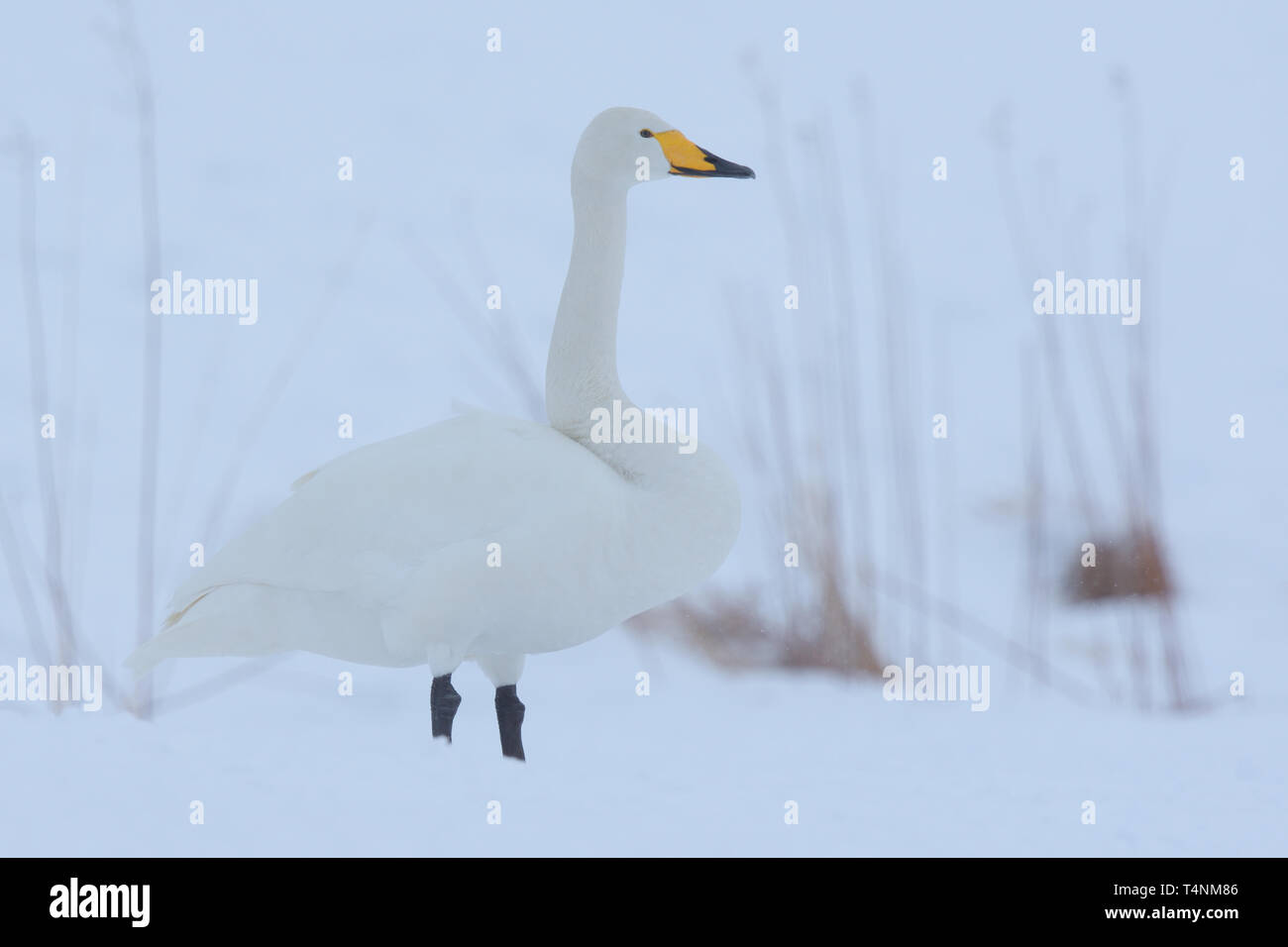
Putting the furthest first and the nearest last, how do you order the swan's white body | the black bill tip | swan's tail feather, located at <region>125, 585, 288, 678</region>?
the black bill tip < swan's tail feather, located at <region>125, 585, 288, 678</region> < the swan's white body

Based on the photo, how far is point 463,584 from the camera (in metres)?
2.42

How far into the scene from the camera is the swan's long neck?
8.90 feet

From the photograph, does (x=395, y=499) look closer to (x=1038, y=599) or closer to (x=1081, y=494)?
(x=1038, y=599)

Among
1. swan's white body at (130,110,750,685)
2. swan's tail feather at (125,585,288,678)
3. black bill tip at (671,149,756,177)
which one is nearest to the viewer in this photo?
swan's white body at (130,110,750,685)

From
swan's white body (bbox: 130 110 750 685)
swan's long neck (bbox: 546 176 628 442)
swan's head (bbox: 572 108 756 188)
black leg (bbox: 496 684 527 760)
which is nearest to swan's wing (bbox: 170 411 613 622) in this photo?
swan's white body (bbox: 130 110 750 685)

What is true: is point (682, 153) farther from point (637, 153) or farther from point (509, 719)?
point (509, 719)

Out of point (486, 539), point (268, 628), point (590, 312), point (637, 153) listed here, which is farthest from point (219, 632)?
point (637, 153)

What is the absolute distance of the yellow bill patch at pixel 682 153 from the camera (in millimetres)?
2684

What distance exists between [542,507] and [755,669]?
4.64ft

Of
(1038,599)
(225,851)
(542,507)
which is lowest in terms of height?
(225,851)

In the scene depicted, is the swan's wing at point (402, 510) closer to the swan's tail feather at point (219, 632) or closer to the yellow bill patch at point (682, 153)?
the swan's tail feather at point (219, 632)

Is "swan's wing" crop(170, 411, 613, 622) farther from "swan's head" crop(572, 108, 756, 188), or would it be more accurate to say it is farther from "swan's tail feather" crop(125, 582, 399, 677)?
"swan's head" crop(572, 108, 756, 188)

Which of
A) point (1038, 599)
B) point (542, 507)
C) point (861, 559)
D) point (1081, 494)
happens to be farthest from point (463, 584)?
point (1081, 494)

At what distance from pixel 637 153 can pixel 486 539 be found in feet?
2.54
